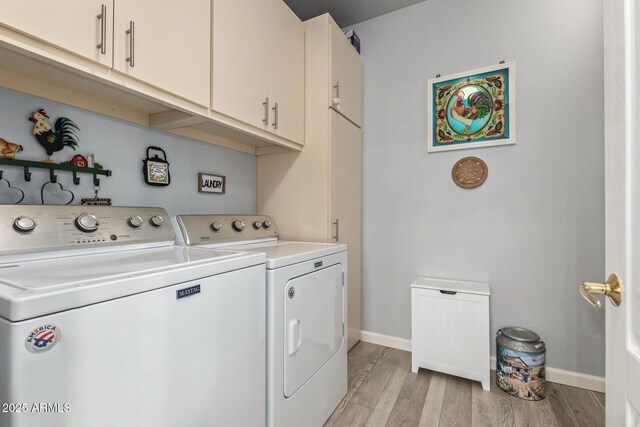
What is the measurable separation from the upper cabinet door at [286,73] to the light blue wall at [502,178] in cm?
76

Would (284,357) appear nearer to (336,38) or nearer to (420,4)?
(336,38)

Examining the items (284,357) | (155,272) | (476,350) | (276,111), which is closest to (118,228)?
(155,272)

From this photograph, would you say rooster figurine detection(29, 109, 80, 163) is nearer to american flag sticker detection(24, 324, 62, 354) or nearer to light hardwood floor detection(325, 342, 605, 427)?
american flag sticker detection(24, 324, 62, 354)

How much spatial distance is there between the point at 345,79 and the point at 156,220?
1.72m

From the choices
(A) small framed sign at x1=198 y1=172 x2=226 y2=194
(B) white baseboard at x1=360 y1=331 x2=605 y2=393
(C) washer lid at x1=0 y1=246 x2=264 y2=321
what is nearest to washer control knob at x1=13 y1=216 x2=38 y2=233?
(C) washer lid at x1=0 y1=246 x2=264 y2=321

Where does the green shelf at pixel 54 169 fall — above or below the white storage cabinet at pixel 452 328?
above

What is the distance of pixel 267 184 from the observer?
2248 mm

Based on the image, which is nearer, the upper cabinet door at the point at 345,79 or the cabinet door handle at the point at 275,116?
the cabinet door handle at the point at 275,116

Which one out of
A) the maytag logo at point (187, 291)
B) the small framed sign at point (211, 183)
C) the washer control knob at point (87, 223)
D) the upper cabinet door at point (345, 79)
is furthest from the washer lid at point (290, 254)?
the upper cabinet door at point (345, 79)

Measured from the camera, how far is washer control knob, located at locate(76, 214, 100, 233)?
1.08 meters

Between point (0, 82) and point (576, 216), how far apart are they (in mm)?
2987

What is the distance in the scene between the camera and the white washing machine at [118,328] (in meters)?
0.58

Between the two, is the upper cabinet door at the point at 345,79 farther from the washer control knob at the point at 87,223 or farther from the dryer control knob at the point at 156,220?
the washer control knob at the point at 87,223

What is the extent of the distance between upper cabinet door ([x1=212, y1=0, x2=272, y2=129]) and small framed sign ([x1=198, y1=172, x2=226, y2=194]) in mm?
469
